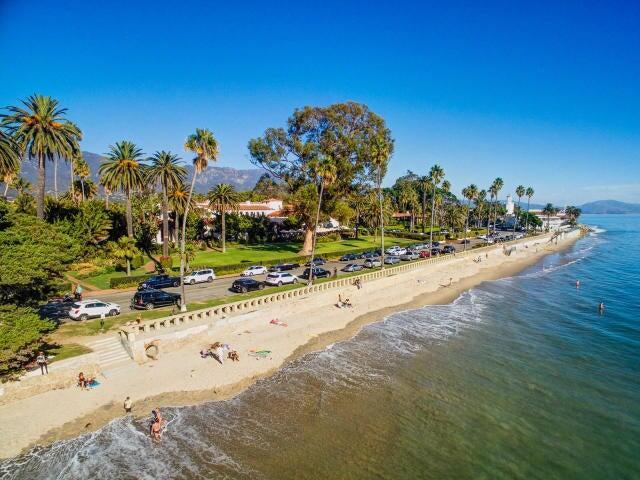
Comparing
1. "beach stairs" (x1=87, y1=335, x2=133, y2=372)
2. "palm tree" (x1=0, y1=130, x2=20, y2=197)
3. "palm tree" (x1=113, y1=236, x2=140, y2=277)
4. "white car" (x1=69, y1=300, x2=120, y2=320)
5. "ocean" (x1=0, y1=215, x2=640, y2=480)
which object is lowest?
"ocean" (x1=0, y1=215, x2=640, y2=480)

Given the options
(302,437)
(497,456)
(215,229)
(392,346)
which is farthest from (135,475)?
(215,229)

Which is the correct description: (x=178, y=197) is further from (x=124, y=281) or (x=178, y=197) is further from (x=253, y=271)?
(x=124, y=281)

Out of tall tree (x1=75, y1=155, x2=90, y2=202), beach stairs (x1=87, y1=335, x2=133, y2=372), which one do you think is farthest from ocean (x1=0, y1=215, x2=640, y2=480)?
tall tree (x1=75, y1=155, x2=90, y2=202)

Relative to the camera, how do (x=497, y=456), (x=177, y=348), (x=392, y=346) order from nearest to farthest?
1. (x=497, y=456)
2. (x=177, y=348)
3. (x=392, y=346)

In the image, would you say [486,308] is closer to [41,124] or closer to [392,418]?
[392,418]

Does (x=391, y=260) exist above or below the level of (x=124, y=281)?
below

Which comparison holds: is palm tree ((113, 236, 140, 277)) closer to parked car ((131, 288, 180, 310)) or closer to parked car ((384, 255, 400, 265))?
parked car ((131, 288, 180, 310))

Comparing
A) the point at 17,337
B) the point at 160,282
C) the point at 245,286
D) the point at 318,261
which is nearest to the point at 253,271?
the point at 245,286
